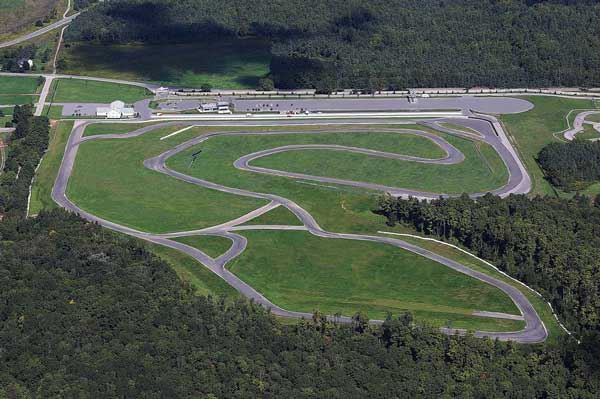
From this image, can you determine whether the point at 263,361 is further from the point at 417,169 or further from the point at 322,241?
the point at 417,169

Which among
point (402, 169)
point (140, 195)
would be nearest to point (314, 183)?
point (402, 169)

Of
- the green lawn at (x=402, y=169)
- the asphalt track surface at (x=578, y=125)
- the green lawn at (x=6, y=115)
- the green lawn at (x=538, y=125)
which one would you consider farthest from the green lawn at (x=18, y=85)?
the asphalt track surface at (x=578, y=125)

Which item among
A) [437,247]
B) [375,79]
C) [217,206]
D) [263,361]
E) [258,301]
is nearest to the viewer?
[263,361]

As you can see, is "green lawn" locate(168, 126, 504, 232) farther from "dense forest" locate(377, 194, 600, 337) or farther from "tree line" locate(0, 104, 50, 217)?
"tree line" locate(0, 104, 50, 217)

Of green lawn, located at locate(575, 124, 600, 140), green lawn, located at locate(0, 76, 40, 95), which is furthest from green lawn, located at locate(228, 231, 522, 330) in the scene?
green lawn, located at locate(0, 76, 40, 95)

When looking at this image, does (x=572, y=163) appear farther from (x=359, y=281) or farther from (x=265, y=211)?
(x=359, y=281)

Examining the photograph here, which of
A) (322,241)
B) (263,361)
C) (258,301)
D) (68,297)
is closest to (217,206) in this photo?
(322,241)

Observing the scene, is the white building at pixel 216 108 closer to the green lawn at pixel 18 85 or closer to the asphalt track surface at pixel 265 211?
the asphalt track surface at pixel 265 211
